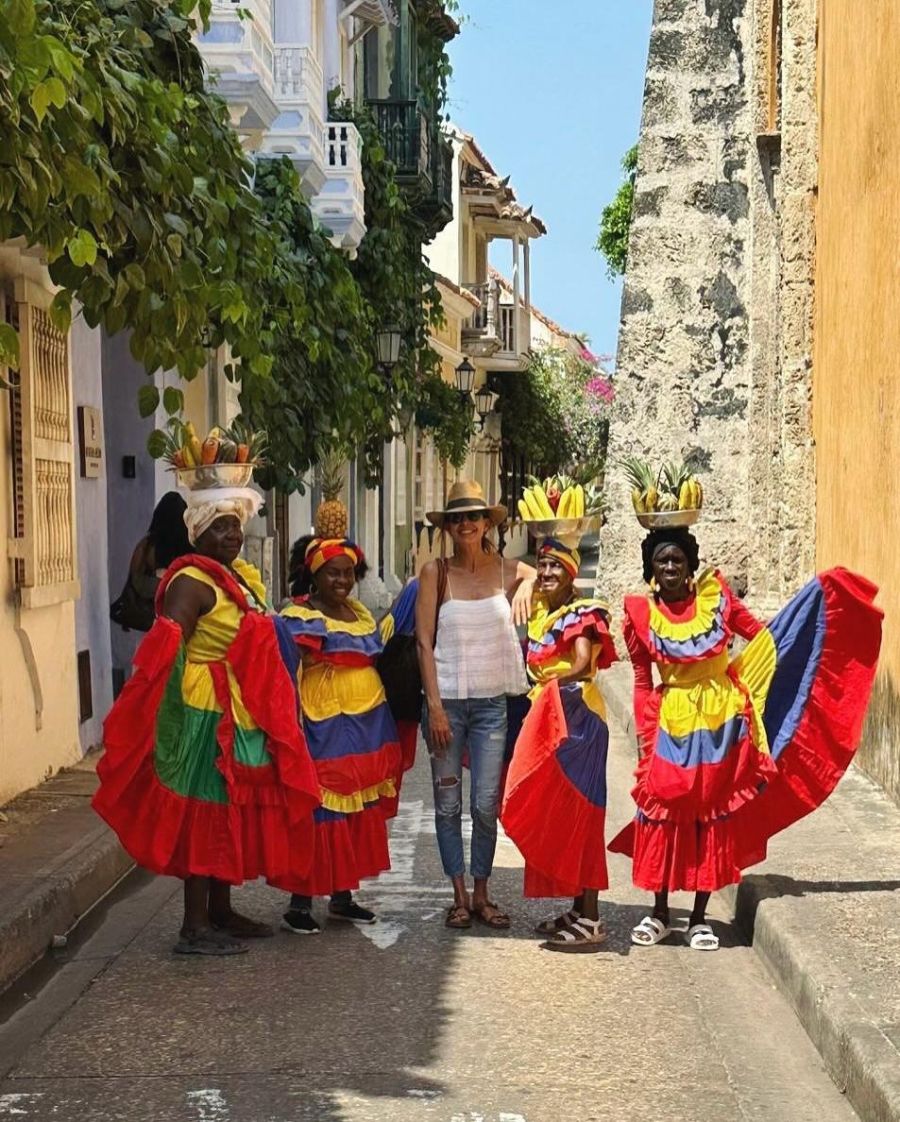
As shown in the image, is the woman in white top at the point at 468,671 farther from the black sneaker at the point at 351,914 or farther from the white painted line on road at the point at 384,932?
the black sneaker at the point at 351,914

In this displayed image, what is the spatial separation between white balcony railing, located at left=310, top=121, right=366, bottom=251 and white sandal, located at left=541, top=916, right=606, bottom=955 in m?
14.2

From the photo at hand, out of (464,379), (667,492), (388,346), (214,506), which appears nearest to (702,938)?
(667,492)

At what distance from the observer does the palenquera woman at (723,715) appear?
7.10 meters

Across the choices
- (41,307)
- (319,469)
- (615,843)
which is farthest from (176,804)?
(319,469)

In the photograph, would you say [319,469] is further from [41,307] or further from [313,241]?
[41,307]

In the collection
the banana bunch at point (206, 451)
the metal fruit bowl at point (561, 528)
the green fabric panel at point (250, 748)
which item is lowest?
the green fabric panel at point (250, 748)

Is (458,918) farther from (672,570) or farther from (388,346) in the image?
(388,346)

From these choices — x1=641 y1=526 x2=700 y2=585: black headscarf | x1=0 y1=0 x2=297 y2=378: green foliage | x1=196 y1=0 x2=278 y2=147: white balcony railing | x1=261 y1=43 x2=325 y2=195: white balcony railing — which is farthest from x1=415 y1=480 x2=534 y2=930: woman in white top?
x1=261 y1=43 x2=325 y2=195: white balcony railing

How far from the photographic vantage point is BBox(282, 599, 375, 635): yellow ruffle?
294 inches

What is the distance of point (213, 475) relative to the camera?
7.34m

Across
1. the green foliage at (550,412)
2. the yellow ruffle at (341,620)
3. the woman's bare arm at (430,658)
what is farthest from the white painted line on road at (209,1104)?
the green foliage at (550,412)

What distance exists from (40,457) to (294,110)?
955cm

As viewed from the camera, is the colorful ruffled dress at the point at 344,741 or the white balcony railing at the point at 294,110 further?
the white balcony railing at the point at 294,110

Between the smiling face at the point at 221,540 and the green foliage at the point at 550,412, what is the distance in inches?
1469
